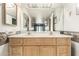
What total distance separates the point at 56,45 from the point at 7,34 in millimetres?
622

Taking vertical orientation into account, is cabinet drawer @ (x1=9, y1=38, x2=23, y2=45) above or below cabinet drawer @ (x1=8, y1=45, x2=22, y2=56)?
above

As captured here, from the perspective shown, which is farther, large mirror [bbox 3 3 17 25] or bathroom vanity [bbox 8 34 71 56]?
bathroom vanity [bbox 8 34 71 56]

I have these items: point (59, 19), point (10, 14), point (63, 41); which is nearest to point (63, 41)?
point (63, 41)

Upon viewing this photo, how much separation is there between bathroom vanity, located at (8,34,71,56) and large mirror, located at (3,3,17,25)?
0.19 metres

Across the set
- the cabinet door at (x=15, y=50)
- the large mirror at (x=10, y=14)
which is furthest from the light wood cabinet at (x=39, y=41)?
the large mirror at (x=10, y=14)

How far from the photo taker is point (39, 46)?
1.53 meters

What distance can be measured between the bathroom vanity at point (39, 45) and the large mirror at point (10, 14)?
0.19 meters

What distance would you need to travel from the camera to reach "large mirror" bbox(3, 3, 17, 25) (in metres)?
1.36

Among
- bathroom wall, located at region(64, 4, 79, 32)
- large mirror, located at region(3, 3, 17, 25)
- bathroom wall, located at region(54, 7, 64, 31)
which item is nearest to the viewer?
large mirror, located at region(3, 3, 17, 25)

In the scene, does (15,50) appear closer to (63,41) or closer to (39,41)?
(39,41)

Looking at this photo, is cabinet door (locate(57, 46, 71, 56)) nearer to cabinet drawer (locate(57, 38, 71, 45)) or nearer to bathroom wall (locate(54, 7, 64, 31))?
cabinet drawer (locate(57, 38, 71, 45))

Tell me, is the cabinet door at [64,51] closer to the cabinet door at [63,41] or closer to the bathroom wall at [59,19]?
the cabinet door at [63,41]

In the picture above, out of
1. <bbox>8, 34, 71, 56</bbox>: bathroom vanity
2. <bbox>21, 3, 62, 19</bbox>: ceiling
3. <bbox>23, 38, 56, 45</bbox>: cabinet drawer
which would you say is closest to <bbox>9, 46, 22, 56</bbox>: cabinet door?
<bbox>8, 34, 71, 56</bbox>: bathroom vanity

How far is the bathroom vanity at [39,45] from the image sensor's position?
4.93ft
